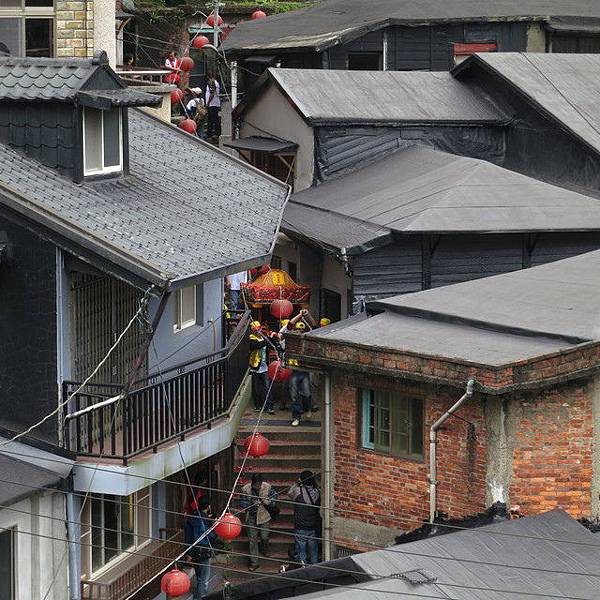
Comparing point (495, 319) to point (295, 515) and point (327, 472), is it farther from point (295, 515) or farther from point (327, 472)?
point (295, 515)

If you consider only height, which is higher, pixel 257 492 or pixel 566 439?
pixel 566 439

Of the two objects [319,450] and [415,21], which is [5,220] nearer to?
[319,450]

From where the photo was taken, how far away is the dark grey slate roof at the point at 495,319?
27127mm

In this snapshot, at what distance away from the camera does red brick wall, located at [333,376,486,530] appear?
27.1 m

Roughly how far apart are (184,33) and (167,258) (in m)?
34.1

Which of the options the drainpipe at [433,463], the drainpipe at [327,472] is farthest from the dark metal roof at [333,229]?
the drainpipe at [433,463]

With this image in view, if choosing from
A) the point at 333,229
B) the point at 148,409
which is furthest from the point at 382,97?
the point at 148,409

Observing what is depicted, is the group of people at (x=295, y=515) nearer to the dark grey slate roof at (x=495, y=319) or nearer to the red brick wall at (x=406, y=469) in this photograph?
the red brick wall at (x=406, y=469)

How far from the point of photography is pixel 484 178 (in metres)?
36.6

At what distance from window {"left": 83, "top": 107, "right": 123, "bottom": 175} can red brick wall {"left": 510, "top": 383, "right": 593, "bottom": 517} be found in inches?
291

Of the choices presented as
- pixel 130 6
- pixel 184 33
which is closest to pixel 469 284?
pixel 130 6

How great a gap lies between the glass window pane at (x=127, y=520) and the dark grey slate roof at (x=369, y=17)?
70.6 feet

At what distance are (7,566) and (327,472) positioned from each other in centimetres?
640

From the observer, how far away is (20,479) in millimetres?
24188
